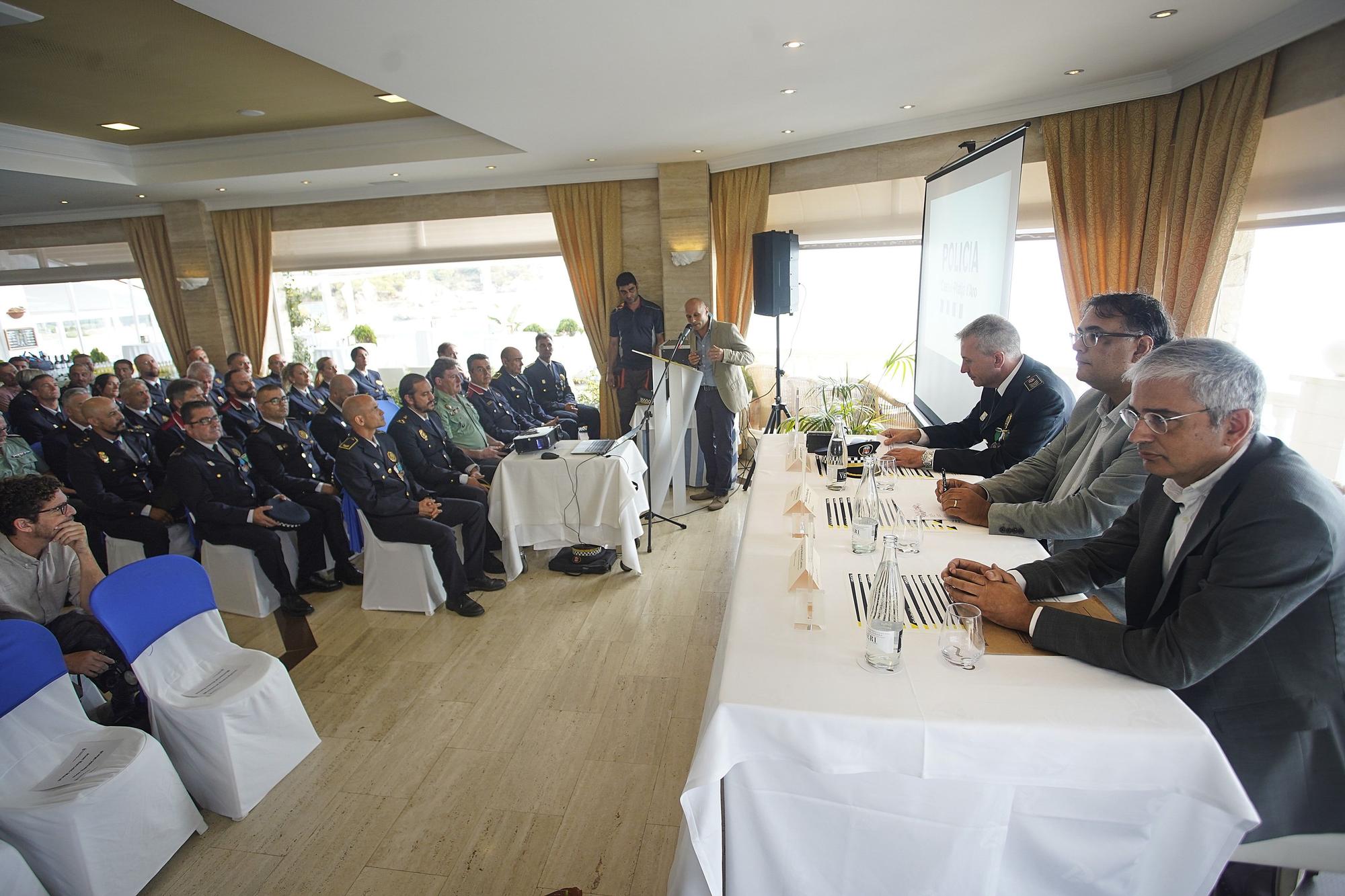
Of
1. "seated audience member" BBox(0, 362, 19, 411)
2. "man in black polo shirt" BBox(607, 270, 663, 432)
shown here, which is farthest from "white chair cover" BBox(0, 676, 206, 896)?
"seated audience member" BBox(0, 362, 19, 411)

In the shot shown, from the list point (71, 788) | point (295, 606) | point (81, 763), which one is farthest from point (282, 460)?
point (71, 788)

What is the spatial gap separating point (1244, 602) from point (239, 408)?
19.2 ft

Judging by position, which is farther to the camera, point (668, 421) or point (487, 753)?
point (668, 421)

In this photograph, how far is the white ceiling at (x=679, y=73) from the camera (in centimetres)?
286

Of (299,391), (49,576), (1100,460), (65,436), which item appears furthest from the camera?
(299,391)

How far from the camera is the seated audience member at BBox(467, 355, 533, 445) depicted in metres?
5.51

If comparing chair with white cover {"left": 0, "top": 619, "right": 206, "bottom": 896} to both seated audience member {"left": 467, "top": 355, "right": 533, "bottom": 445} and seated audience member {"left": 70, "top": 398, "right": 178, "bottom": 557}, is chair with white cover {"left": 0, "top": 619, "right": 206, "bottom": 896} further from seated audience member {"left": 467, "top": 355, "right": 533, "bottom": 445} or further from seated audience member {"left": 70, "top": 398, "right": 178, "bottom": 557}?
seated audience member {"left": 467, "top": 355, "right": 533, "bottom": 445}

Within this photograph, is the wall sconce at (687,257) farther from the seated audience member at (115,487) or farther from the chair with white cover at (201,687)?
the chair with white cover at (201,687)

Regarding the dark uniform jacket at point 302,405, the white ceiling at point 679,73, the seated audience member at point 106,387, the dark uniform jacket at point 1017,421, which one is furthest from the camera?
the seated audience member at point 106,387

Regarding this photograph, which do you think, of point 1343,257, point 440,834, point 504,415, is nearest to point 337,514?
point 504,415

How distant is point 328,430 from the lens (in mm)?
4375

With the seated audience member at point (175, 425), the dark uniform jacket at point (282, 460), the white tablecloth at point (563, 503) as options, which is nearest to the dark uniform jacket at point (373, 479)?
the white tablecloth at point (563, 503)

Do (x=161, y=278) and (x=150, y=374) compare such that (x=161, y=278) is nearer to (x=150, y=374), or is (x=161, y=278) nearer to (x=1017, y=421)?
(x=150, y=374)

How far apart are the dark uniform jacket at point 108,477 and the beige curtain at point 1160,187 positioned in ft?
20.0
